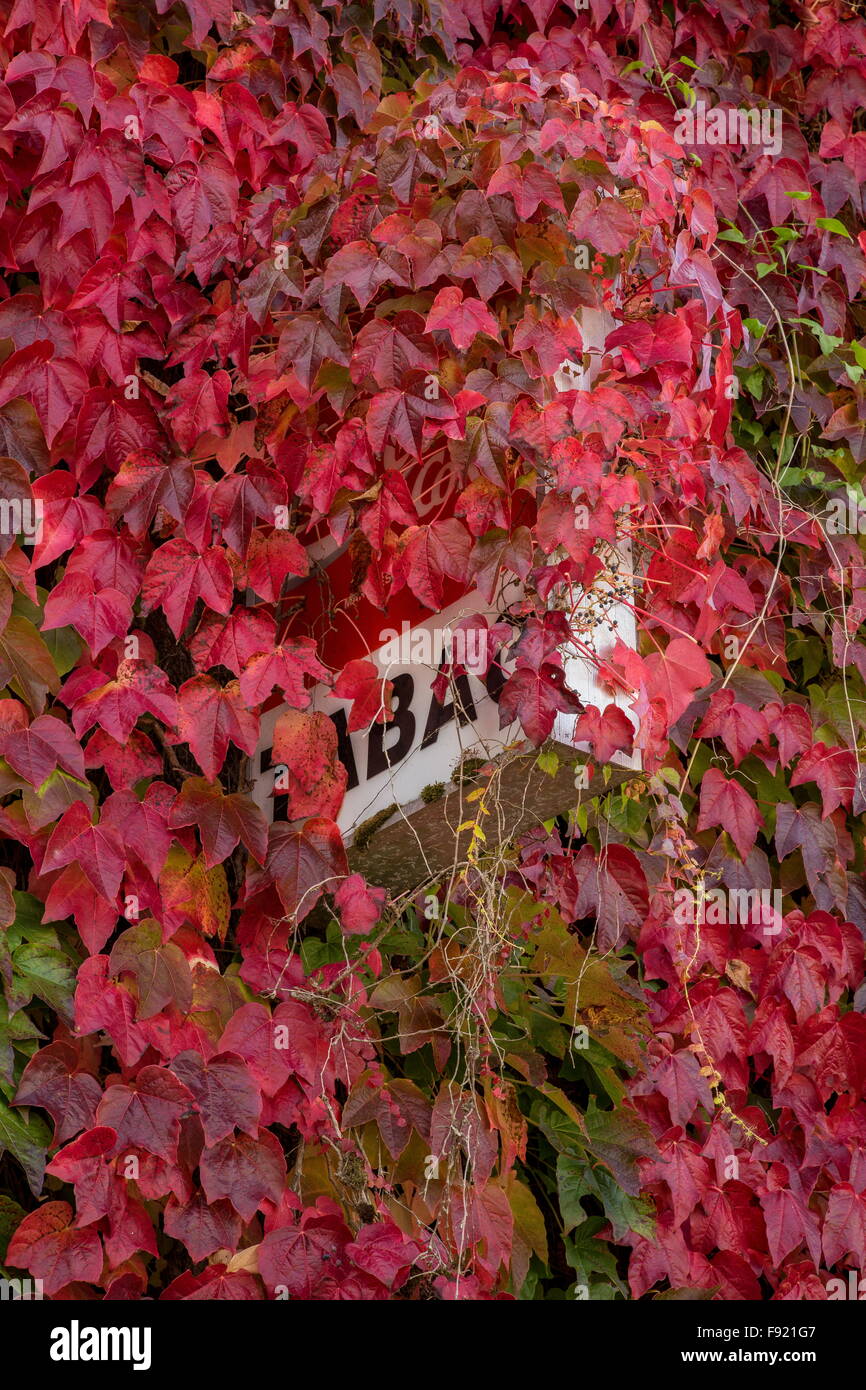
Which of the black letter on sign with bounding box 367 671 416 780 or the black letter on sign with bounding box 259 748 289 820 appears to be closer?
the black letter on sign with bounding box 367 671 416 780

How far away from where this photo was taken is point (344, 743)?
2.30 meters

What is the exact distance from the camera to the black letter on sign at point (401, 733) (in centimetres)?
222

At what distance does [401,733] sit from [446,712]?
92 millimetres

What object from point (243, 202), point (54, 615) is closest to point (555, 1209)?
point (54, 615)

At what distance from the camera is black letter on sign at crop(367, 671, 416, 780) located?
222cm

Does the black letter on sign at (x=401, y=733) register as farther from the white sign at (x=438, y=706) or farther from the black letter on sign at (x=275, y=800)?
the black letter on sign at (x=275, y=800)

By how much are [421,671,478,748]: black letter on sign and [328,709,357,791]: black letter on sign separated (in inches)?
5.6

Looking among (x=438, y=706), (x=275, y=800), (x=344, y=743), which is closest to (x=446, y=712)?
(x=438, y=706)

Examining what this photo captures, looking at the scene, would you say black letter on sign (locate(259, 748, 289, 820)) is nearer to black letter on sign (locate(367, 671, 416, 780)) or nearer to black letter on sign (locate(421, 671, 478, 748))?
black letter on sign (locate(367, 671, 416, 780))

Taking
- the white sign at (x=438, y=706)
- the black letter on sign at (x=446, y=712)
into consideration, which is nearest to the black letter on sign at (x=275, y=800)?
the white sign at (x=438, y=706)

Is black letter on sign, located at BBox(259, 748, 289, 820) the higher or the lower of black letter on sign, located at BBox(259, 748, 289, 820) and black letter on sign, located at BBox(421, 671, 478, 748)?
the lower

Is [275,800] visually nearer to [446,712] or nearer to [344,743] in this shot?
[344,743]

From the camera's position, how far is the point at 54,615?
209 centimetres

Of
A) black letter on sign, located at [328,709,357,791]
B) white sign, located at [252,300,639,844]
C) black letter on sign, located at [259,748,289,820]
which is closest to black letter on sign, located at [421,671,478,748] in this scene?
white sign, located at [252,300,639,844]
